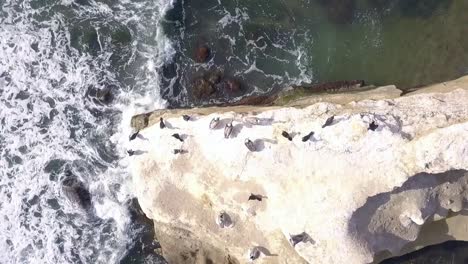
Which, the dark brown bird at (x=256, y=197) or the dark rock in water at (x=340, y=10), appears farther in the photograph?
the dark rock in water at (x=340, y=10)

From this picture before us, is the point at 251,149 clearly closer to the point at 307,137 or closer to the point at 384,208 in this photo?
the point at 307,137

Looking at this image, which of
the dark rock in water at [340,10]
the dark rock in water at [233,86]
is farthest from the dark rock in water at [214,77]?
the dark rock in water at [340,10]

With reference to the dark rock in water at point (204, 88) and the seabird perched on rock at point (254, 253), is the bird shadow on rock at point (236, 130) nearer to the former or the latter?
the dark rock in water at point (204, 88)

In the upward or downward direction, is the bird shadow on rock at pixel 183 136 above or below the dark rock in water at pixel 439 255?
A: above

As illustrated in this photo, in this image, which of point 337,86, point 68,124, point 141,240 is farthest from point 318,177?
point 68,124

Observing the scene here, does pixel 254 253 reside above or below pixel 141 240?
above

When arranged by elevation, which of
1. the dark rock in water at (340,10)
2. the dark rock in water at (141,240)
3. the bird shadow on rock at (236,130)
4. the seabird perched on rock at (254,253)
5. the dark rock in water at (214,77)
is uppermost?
the dark rock in water at (340,10)

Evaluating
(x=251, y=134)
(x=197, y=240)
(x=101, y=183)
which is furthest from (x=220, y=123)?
(x=101, y=183)
